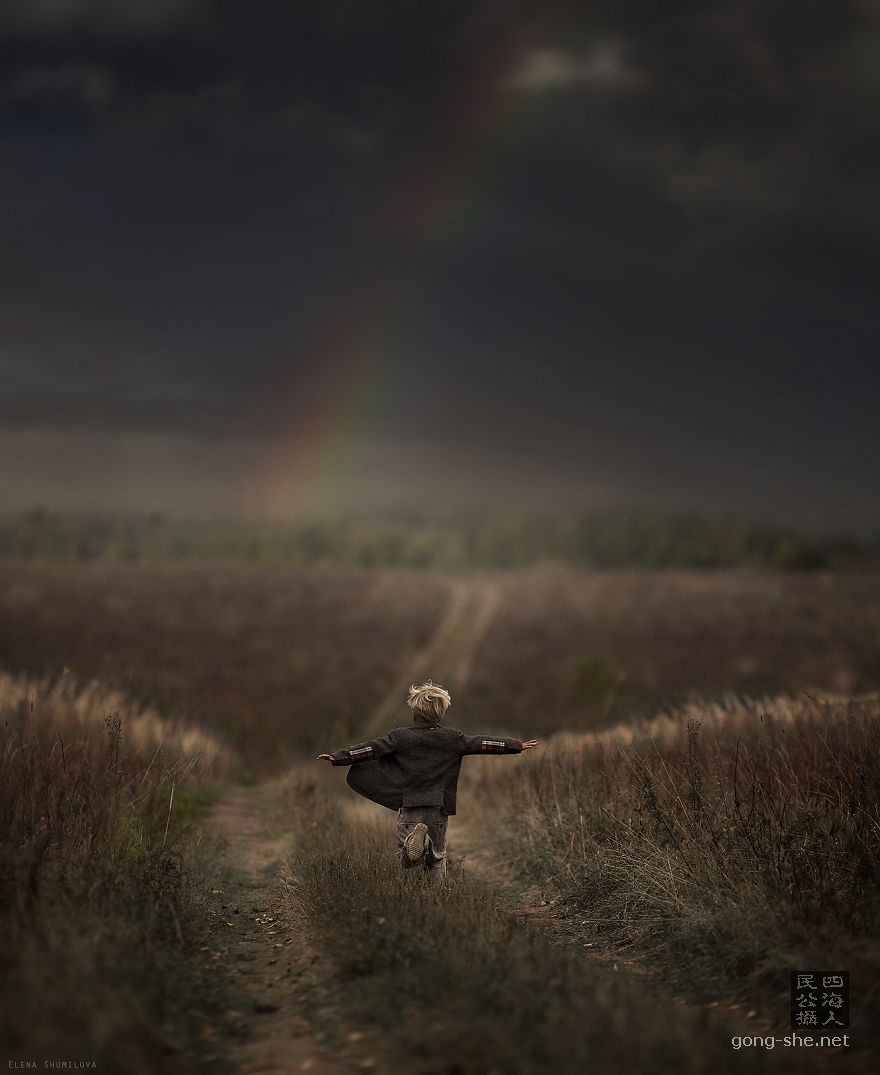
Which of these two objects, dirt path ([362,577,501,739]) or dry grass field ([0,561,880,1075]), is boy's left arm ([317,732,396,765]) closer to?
dry grass field ([0,561,880,1075])

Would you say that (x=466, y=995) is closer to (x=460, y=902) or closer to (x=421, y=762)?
(x=460, y=902)

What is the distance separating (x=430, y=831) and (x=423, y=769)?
460mm

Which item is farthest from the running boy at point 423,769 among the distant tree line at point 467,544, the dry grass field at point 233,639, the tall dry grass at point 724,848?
the distant tree line at point 467,544

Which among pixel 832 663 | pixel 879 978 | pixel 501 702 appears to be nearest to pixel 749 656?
pixel 832 663

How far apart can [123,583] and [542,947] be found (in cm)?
4323

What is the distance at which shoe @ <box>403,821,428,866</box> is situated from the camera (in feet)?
18.9

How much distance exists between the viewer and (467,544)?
11912cm

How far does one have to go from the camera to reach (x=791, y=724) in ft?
29.0

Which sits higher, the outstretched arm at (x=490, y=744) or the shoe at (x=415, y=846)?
the outstretched arm at (x=490, y=744)

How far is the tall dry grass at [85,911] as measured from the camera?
3510 millimetres

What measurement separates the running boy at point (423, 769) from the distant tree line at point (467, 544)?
189 feet

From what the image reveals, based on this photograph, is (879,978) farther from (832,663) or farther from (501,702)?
(832,663)

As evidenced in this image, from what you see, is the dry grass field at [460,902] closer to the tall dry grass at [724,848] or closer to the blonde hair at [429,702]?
the tall dry grass at [724,848]

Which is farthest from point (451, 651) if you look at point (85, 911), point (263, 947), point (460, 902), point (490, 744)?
point (85, 911)
